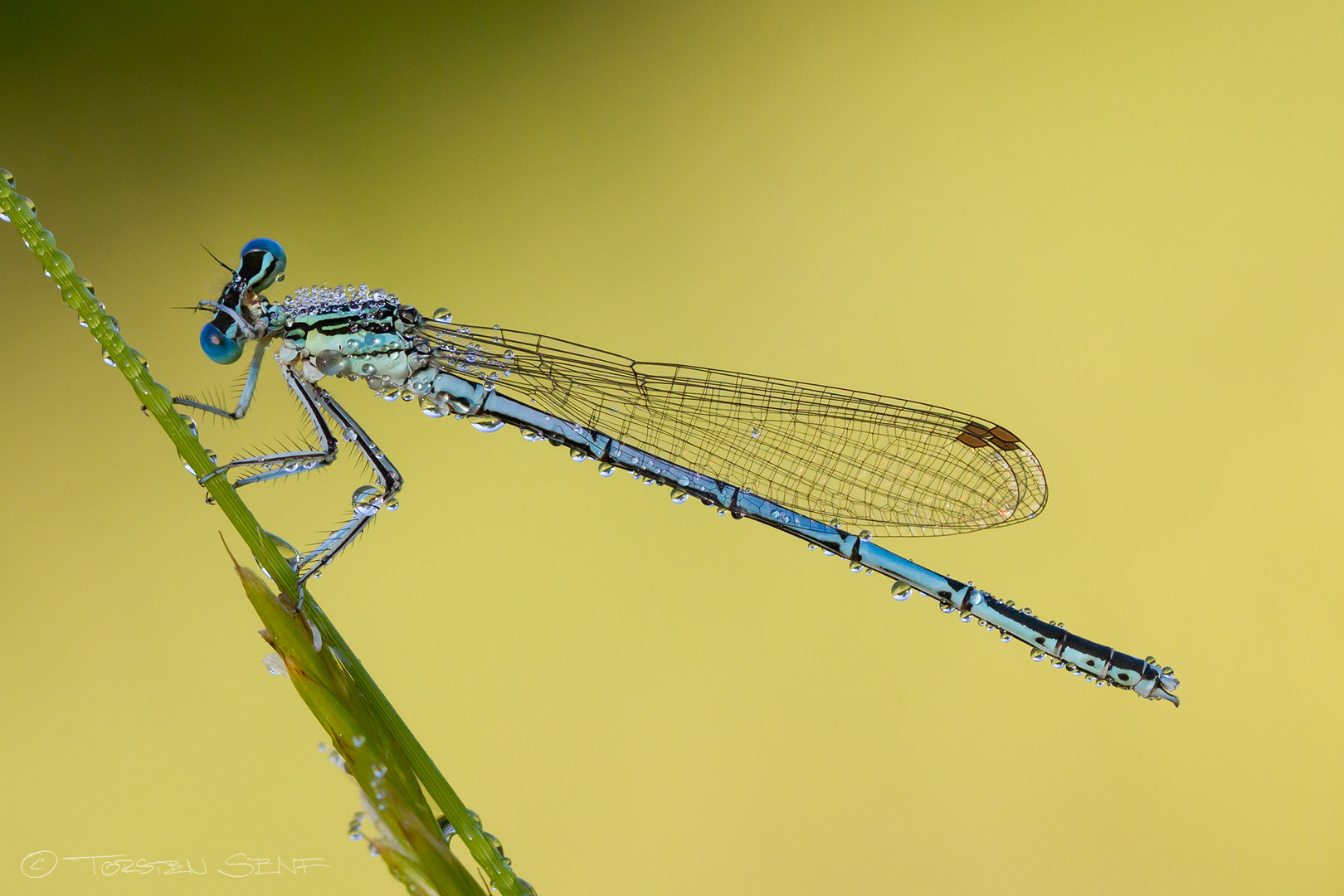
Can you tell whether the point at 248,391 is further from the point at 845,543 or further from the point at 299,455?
the point at 845,543

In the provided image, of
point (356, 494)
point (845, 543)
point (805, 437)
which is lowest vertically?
point (356, 494)

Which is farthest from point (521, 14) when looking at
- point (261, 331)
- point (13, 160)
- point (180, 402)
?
point (180, 402)

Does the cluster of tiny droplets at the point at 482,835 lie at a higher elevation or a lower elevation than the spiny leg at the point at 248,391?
lower

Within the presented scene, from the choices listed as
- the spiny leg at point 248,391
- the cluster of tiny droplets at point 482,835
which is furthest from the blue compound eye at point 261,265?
the cluster of tiny droplets at point 482,835

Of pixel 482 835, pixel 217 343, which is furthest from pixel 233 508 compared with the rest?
pixel 217 343

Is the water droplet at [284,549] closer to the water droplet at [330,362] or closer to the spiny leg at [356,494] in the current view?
the spiny leg at [356,494]

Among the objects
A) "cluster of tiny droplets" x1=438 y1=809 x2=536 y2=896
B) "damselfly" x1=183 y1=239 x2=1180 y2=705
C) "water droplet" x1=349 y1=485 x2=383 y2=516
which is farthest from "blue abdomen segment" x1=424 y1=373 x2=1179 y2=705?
"cluster of tiny droplets" x1=438 y1=809 x2=536 y2=896

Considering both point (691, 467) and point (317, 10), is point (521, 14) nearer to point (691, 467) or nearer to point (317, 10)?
point (317, 10)
